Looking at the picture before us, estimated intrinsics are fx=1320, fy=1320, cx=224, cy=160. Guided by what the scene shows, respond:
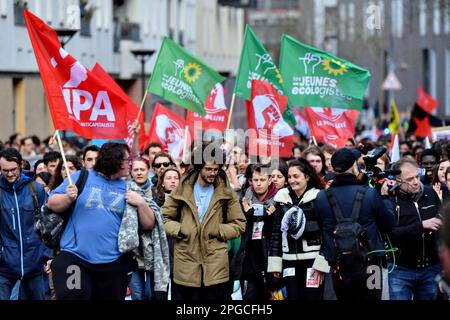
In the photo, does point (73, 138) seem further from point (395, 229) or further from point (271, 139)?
point (395, 229)

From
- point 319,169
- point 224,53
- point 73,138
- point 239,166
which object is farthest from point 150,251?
point 224,53

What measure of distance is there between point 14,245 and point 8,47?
20628mm

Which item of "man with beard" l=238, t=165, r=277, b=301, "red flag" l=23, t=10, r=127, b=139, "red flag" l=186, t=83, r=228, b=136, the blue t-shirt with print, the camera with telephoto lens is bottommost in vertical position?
"man with beard" l=238, t=165, r=277, b=301

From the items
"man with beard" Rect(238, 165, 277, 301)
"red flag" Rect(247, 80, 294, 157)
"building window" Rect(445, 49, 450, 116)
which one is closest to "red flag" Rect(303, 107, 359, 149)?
"red flag" Rect(247, 80, 294, 157)

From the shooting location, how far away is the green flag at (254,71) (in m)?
17.2

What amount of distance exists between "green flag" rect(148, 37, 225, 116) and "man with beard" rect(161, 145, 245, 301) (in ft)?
20.7

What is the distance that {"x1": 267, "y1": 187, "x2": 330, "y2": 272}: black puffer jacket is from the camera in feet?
36.5

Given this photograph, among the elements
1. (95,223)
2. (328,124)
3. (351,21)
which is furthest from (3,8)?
(351,21)

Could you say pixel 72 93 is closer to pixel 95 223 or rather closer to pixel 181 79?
pixel 95 223

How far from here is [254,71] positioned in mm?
17219

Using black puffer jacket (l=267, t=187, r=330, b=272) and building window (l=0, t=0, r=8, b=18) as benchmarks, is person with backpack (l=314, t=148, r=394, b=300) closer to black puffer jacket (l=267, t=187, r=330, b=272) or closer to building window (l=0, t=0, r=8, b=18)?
black puffer jacket (l=267, t=187, r=330, b=272)

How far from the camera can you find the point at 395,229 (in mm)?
11125

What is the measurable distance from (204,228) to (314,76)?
6523mm

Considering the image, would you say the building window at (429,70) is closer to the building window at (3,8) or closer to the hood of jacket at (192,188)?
the building window at (3,8)
